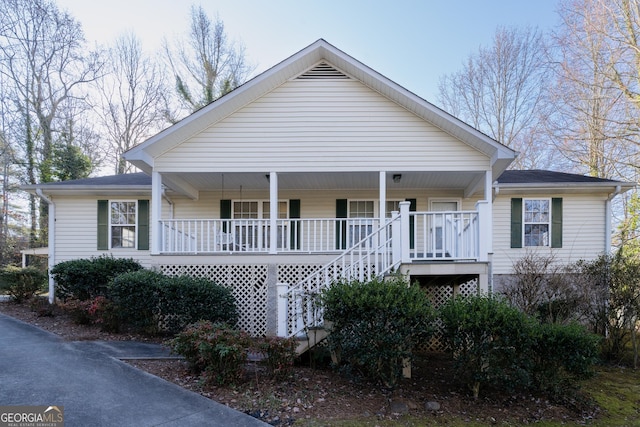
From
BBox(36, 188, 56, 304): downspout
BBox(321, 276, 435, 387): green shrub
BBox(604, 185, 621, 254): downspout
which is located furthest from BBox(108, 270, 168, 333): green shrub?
BBox(604, 185, 621, 254): downspout

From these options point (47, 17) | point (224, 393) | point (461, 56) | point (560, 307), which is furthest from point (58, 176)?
point (461, 56)

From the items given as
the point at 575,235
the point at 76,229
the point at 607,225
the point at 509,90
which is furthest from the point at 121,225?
the point at 509,90

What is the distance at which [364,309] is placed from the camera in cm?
500

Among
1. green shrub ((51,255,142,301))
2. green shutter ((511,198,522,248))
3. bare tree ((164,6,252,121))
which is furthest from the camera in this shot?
bare tree ((164,6,252,121))

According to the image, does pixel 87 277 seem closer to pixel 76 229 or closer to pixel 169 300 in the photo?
pixel 76 229

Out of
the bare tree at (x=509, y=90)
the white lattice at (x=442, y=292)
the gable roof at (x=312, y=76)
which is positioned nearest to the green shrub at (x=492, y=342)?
the white lattice at (x=442, y=292)

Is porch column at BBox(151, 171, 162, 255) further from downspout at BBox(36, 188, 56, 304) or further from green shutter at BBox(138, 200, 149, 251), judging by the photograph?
downspout at BBox(36, 188, 56, 304)

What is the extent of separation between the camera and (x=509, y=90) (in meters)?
19.2

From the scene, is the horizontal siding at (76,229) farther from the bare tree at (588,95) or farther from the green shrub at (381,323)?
the bare tree at (588,95)

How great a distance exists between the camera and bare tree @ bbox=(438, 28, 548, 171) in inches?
726

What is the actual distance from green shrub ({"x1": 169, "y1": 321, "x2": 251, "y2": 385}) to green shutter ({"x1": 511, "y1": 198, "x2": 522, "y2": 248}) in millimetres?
8628

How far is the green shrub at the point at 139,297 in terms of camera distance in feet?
24.4

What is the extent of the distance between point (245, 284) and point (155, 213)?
271cm

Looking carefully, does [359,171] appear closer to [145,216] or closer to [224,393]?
[224,393]
